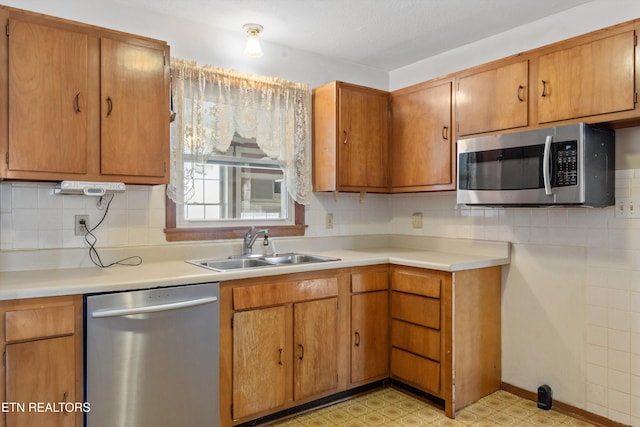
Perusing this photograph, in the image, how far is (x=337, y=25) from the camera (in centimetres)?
281

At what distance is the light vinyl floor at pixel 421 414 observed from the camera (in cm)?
245

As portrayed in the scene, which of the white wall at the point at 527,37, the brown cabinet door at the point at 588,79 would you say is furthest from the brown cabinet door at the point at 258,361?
the white wall at the point at 527,37

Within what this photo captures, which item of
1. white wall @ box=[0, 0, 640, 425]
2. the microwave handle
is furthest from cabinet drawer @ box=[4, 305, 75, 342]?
the microwave handle

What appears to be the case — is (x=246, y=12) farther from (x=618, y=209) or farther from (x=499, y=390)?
(x=499, y=390)

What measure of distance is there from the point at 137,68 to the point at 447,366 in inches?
94.8

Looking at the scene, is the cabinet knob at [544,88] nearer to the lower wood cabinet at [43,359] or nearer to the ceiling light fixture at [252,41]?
the ceiling light fixture at [252,41]

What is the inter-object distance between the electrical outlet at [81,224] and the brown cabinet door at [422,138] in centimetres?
211

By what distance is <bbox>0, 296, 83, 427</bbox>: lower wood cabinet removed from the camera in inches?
67.6

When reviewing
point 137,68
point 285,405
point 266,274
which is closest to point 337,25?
point 137,68

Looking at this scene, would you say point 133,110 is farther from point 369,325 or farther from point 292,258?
point 369,325

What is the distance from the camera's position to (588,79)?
2217mm

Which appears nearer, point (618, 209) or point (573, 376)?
point (618, 209)

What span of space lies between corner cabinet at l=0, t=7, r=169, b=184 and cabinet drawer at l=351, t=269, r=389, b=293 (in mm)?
1303

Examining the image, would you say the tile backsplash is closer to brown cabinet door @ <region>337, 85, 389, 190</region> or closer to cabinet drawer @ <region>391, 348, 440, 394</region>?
brown cabinet door @ <region>337, 85, 389, 190</region>
